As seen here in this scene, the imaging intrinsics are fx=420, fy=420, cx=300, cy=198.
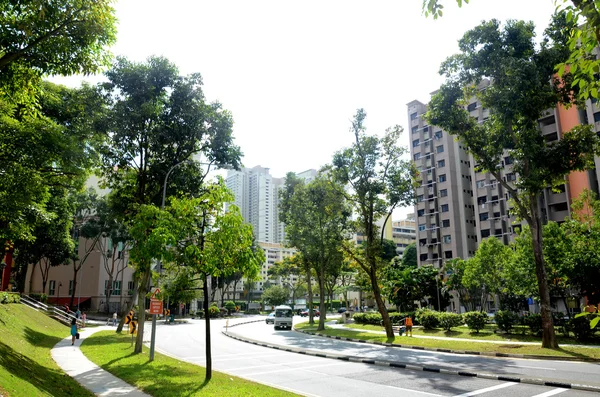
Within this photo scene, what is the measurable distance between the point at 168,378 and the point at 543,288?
17.9 metres

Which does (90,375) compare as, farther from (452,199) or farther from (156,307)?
(452,199)

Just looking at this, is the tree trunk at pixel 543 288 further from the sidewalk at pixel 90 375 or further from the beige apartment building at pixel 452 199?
the beige apartment building at pixel 452 199

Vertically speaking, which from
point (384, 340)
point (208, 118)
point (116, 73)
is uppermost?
point (116, 73)

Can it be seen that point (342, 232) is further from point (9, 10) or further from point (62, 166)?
point (9, 10)

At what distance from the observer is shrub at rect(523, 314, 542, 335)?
85.2ft

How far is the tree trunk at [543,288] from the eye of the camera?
2032 centimetres

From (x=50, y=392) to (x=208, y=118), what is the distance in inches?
665

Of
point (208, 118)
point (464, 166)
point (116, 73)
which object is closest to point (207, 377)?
point (208, 118)

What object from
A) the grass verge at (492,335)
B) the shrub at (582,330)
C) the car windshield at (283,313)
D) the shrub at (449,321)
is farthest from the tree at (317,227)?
the shrub at (582,330)

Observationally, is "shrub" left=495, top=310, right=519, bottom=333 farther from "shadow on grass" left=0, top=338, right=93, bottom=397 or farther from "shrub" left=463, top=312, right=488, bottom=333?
"shadow on grass" left=0, top=338, right=93, bottom=397

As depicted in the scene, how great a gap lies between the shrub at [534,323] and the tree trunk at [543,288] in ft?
19.6

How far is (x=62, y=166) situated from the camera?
17234mm

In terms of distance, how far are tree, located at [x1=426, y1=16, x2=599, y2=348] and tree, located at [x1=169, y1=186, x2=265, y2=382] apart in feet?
47.1

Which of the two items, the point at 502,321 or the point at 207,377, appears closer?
the point at 207,377
